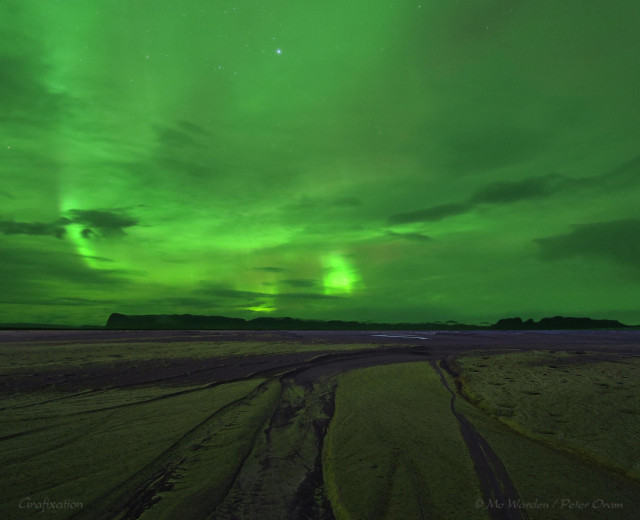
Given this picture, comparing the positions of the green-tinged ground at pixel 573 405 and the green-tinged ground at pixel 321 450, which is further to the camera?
the green-tinged ground at pixel 573 405

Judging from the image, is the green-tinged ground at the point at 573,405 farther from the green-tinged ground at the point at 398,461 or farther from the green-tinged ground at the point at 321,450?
the green-tinged ground at the point at 398,461

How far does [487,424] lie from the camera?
8.80 metres

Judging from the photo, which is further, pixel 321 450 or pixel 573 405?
pixel 573 405

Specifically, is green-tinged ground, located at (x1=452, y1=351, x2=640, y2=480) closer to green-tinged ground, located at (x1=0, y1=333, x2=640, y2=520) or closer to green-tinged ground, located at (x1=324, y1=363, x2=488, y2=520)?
green-tinged ground, located at (x1=0, y1=333, x2=640, y2=520)

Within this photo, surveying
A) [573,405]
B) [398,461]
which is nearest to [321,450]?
[398,461]

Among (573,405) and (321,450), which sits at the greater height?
(573,405)

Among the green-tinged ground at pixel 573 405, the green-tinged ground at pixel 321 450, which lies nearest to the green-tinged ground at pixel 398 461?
the green-tinged ground at pixel 321 450

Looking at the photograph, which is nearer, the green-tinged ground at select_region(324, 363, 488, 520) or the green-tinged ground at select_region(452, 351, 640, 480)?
the green-tinged ground at select_region(324, 363, 488, 520)

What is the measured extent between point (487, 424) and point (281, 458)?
225 inches

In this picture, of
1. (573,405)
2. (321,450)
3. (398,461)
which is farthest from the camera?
(573,405)

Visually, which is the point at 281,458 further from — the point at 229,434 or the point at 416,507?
the point at 416,507

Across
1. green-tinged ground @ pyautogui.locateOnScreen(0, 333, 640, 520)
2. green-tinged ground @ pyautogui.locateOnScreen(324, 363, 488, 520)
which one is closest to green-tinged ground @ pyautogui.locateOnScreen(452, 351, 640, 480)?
green-tinged ground @ pyautogui.locateOnScreen(0, 333, 640, 520)

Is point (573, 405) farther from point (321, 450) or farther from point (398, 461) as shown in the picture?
point (321, 450)

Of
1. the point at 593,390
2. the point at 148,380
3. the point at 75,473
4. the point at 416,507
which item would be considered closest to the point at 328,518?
the point at 416,507
